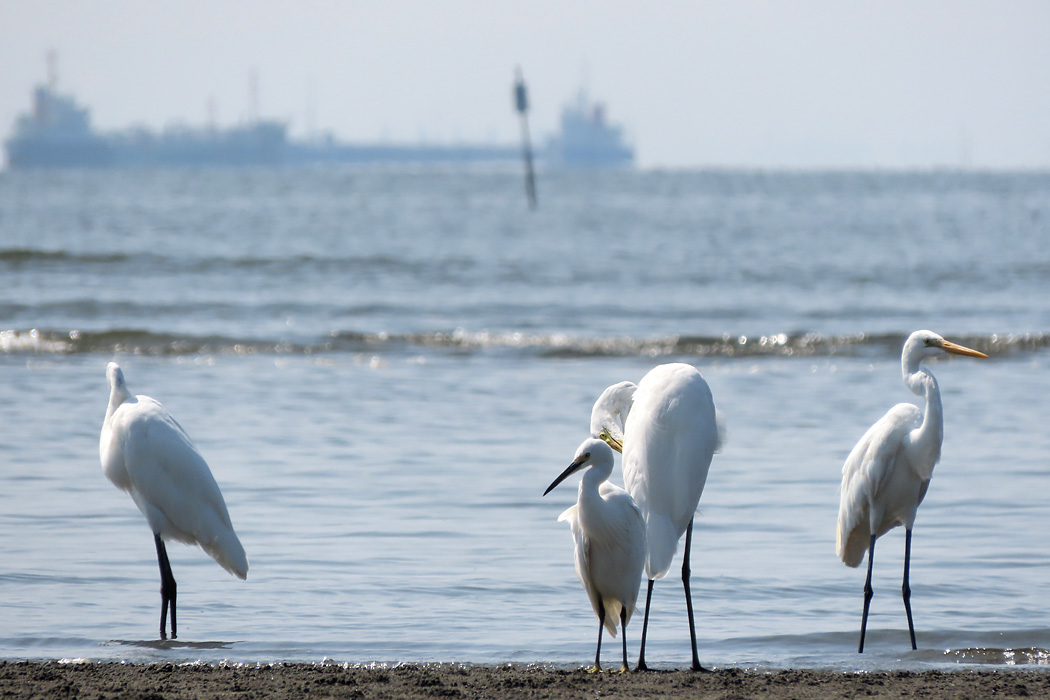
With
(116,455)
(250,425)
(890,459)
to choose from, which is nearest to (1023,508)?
(890,459)

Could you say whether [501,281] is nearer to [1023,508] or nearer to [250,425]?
[250,425]

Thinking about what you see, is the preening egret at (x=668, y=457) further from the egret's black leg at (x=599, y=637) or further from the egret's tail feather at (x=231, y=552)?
the egret's tail feather at (x=231, y=552)

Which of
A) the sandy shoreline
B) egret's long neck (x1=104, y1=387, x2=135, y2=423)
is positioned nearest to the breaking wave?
egret's long neck (x1=104, y1=387, x2=135, y2=423)

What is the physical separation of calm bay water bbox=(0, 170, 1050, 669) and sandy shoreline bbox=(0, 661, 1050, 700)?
0.28m

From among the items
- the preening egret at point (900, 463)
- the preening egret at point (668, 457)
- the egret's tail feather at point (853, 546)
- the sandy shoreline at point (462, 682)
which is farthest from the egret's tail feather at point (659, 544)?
the egret's tail feather at point (853, 546)

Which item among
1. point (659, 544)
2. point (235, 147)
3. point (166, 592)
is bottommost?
point (166, 592)

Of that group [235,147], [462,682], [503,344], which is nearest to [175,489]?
[462,682]

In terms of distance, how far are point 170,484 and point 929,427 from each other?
303 cm

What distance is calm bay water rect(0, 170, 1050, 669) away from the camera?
5.02 m

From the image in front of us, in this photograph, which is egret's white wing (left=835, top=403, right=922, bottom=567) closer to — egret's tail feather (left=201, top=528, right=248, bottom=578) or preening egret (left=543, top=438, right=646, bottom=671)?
preening egret (left=543, top=438, right=646, bottom=671)

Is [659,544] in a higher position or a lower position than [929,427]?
lower

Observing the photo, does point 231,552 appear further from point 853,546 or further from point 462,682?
point 853,546

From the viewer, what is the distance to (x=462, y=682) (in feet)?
13.5

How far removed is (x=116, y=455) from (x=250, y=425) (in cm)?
396
